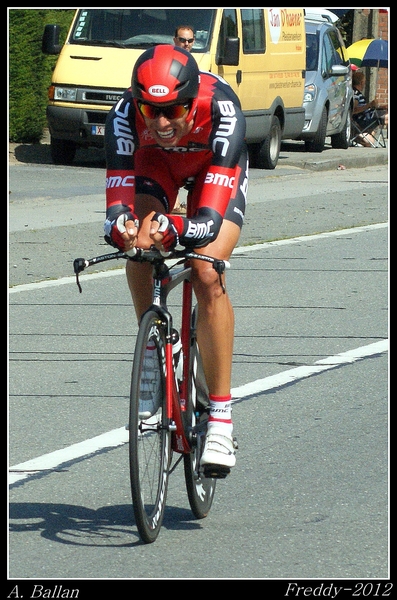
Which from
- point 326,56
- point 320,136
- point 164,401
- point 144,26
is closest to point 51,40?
point 144,26

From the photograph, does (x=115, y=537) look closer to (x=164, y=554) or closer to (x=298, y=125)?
(x=164, y=554)

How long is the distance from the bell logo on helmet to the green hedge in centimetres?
1673

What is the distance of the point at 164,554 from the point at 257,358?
3.40m

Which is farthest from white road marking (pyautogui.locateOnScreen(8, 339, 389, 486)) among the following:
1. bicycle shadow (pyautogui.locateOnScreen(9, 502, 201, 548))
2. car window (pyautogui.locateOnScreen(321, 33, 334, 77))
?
car window (pyautogui.locateOnScreen(321, 33, 334, 77))

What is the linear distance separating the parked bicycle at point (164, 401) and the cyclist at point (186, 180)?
0.06 meters

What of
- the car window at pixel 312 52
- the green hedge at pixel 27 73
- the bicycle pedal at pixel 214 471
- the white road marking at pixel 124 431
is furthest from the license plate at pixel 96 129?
the bicycle pedal at pixel 214 471

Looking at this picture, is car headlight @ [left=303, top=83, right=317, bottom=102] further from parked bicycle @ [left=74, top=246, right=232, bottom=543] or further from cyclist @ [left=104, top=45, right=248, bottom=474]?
parked bicycle @ [left=74, top=246, right=232, bottom=543]

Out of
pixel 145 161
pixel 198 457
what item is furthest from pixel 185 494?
pixel 145 161

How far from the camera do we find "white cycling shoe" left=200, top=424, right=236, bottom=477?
4.77m

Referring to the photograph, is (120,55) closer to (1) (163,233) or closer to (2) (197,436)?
(2) (197,436)

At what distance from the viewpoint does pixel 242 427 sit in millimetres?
6203

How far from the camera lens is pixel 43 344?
26.6ft

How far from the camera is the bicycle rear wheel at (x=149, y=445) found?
14.2 ft

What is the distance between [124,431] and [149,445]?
1582 millimetres
